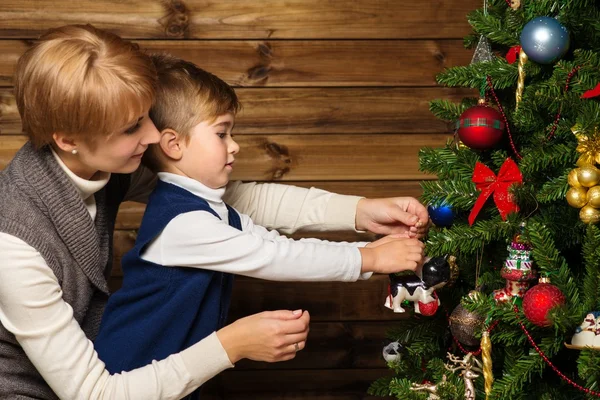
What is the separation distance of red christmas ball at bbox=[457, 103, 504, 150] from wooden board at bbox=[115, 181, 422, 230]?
803mm

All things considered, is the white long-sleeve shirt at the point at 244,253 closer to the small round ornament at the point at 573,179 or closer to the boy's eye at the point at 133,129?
the boy's eye at the point at 133,129

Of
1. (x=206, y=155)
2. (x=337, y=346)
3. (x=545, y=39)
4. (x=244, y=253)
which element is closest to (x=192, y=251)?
(x=244, y=253)

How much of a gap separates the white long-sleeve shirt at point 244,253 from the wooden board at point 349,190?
2.32ft

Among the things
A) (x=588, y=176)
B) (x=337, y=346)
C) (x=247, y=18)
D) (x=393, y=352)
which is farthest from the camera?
(x=337, y=346)

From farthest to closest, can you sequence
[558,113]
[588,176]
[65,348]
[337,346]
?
[337,346]
[65,348]
[558,113]
[588,176]

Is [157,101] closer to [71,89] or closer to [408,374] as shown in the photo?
[71,89]

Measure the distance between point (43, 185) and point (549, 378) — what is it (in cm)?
93

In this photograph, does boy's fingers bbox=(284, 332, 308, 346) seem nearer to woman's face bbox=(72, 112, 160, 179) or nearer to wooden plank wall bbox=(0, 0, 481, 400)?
woman's face bbox=(72, 112, 160, 179)

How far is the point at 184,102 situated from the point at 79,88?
0.23 meters

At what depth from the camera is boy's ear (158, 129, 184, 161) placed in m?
1.47

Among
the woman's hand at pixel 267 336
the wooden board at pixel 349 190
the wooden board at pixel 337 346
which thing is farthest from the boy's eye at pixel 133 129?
the wooden board at pixel 337 346

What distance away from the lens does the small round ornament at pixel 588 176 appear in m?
1.08

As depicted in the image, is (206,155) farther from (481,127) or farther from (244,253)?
(481,127)

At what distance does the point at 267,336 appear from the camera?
1.33 metres
